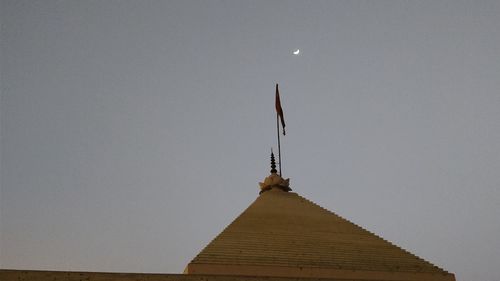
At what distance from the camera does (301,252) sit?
10828 mm

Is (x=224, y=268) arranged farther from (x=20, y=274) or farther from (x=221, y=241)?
(x=20, y=274)

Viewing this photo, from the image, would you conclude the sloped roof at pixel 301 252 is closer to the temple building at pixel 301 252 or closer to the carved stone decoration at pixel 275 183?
the temple building at pixel 301 252

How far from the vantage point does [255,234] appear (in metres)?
11.1

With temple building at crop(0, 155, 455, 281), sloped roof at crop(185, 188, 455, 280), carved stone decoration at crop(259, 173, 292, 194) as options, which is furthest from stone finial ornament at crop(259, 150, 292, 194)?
sloped roof at crop(185, 188, 455, 280)

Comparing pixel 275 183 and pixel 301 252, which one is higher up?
pixel 275 183

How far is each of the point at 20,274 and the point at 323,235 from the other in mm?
7438

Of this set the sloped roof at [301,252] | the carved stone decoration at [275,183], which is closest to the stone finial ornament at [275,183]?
the carved stone decoration at [275,183]

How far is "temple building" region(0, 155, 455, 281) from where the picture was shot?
9.80 metres

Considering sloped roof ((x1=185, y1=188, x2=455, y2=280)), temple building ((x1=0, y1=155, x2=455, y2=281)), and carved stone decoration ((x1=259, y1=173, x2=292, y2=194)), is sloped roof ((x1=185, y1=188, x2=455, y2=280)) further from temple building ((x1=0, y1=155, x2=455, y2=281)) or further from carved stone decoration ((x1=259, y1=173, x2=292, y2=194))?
carved stone decoration ((x1=259, y1=173, x2=292, y2=194))

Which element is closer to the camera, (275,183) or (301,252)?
(301,252)

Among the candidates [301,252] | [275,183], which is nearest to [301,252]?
[301,252]

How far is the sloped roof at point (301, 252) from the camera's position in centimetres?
988

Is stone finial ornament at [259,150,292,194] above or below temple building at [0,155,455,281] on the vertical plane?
Result: above

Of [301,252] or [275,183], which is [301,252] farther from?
[275,183]
